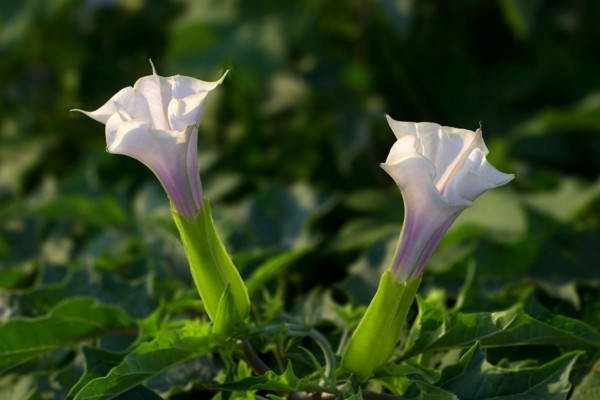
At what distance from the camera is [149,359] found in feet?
2.39

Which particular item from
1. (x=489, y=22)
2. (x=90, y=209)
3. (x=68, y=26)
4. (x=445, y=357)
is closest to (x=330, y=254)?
(x=90, y=209)

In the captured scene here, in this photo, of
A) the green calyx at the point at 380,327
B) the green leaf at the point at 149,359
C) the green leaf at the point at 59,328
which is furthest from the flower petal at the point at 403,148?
the green leaf at the point at 59,328

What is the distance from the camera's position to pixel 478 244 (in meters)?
1.25

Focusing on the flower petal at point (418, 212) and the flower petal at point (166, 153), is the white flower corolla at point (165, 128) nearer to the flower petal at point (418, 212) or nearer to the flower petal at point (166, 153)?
the flower petal at point (166, 153)

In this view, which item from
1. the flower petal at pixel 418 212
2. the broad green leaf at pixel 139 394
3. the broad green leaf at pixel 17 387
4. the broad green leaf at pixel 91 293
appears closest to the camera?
the flower petal at pixel 418 212

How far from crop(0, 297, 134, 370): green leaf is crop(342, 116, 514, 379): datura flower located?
27 cm

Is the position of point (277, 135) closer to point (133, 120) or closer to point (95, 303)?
point (95, 303)

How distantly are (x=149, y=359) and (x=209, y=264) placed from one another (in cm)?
9

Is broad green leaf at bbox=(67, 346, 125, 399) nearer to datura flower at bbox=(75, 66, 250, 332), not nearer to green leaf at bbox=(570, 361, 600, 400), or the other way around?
datura flower at bbox=(75, 66, 250, 332)

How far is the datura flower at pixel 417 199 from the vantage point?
667 millimetres

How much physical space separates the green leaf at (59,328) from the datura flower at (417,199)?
Answer: 0.27m

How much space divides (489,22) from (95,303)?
1.64m

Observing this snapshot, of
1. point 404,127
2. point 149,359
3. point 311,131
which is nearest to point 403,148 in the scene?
point 404,127

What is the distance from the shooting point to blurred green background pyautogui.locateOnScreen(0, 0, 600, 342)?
1281 mm
